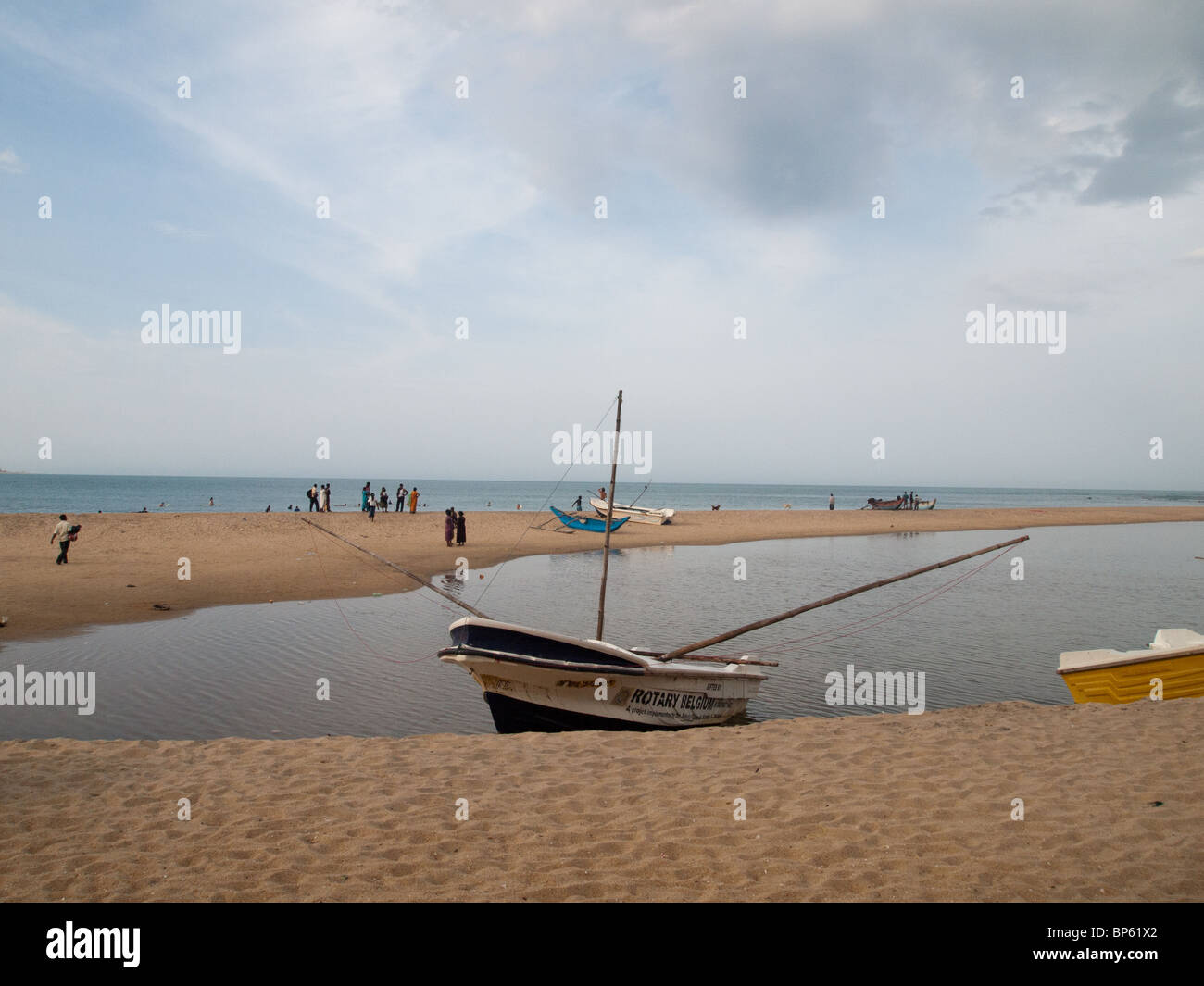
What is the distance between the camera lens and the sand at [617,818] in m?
5.29

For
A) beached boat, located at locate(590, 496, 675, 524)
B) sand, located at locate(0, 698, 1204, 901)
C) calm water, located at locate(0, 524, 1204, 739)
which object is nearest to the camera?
sand, located at locate(0, 698, 1204, 901)

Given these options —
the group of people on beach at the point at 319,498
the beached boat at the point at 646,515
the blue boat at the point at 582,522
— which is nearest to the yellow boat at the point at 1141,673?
the blue boat at the point at 582,522

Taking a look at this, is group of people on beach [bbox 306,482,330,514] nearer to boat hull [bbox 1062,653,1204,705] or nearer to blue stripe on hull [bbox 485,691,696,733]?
blue stripe on hull [bbox 485,691,696,733]

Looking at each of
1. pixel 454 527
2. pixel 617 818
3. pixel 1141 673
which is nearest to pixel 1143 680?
pixel 1141 673

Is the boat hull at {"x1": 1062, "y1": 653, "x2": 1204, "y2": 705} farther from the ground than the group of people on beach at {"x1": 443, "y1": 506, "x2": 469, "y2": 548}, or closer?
closer

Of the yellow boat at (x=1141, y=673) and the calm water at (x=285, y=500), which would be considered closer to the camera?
the yellow boat at (x=1141, y=673)

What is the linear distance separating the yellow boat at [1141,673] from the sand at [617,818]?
192 centimetres

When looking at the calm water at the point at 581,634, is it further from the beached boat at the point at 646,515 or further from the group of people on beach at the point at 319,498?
the beached boat at the point at 646,515

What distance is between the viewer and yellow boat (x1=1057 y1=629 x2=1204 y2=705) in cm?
1120

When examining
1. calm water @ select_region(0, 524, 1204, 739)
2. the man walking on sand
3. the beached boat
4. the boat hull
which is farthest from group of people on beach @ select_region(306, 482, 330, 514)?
the boat hull

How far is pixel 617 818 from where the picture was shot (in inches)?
261

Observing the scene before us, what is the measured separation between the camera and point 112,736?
33.0ft

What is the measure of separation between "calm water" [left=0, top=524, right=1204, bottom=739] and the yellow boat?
3.47 feet
